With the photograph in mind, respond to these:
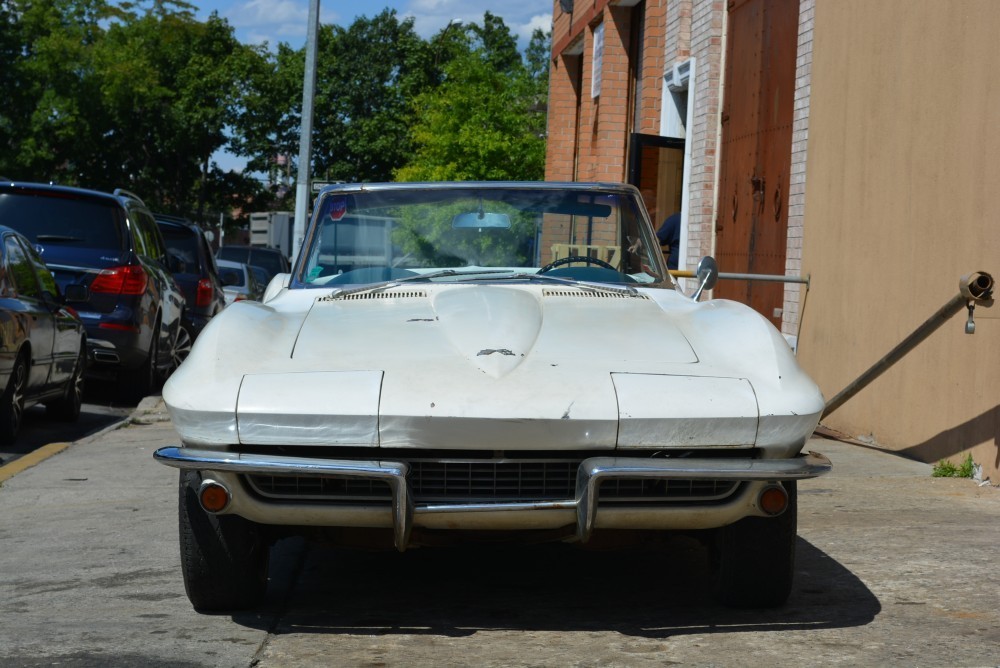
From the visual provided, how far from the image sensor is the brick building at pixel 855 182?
7.91 meters

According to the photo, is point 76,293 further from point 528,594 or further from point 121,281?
point 528,594

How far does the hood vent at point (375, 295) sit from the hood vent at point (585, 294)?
486 millimetres

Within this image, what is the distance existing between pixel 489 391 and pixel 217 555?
1065 millimetres

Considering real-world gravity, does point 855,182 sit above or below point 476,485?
above

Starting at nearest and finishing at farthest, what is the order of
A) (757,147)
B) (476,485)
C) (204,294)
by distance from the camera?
(476,485)
(757,147)
(204,294)

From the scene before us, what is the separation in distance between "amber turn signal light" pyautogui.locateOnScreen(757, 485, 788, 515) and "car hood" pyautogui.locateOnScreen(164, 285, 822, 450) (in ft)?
0.64

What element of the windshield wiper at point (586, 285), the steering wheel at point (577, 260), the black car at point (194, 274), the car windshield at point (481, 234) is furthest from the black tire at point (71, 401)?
the windshield wiper at point (586, 285)

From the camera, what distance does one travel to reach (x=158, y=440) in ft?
31.2

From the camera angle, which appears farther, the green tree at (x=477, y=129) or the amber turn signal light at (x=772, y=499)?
the green tree at (x=477, y=129)

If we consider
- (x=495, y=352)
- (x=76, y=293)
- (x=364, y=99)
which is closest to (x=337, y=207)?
(x=495, y=352)

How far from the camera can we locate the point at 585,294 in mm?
5484

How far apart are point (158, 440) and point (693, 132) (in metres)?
7.64

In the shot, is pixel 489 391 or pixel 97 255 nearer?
pixel 489 391

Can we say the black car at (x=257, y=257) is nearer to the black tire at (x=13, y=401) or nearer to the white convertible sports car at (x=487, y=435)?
the black tire at (x=13, y=401)
